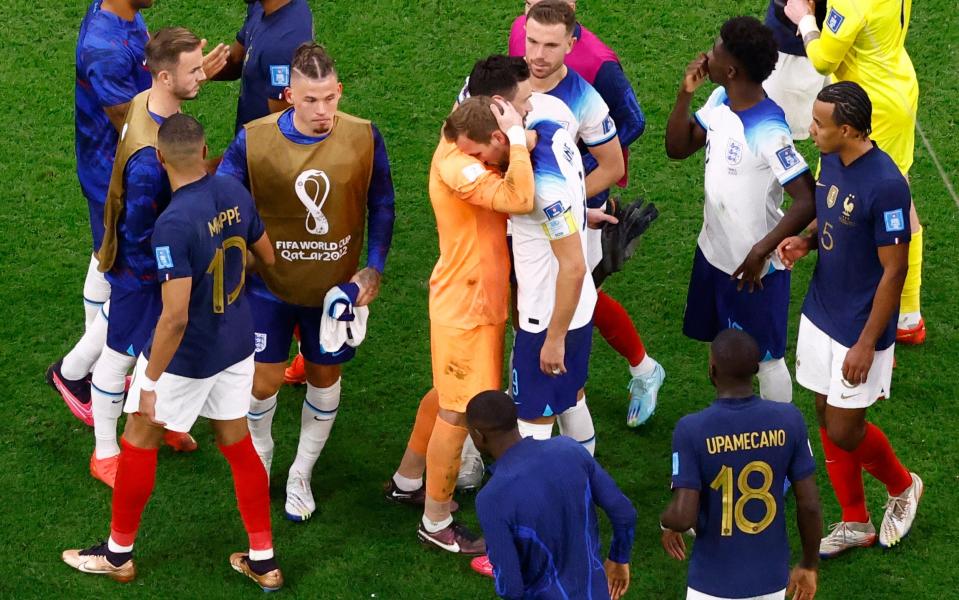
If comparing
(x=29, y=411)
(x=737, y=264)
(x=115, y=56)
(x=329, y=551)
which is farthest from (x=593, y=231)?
(x=29, y=411)

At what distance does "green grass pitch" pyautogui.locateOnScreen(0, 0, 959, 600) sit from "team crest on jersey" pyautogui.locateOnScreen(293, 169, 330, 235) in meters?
1.30

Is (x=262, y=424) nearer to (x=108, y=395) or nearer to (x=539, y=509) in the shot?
(x=108, y=395)

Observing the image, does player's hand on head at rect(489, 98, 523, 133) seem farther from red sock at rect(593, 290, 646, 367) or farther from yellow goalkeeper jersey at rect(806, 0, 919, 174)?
yellow goalkeeper jersey at rect(806, 0, 919, 174)

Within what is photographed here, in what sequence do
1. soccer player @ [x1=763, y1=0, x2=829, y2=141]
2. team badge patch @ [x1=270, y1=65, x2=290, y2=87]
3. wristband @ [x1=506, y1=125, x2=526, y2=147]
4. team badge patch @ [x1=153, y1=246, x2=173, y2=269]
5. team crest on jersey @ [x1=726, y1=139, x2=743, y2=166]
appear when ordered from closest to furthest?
team badge patch @ [x1=153, y1=246, x2=173, y2=269]
wristband @ [x1=506, y1=125, x2=526, y2=147]
team crest on jersey @ [x1=726, y1=139, x2=743, y2=166]
team badge patch @ [x1=270, y1=65, x2=290, y2=87]
soccer player @ [x1=763, y1=0, x2=829, y2=141]

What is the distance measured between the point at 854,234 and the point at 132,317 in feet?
9.79

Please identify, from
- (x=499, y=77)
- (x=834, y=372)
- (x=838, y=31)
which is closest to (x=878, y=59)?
(x=838, y=31)

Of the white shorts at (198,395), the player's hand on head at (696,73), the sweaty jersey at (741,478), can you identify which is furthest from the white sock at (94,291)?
the sweaty jersey at (741,478)

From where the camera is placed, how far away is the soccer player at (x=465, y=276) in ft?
16.6

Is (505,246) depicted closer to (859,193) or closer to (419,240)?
(859,193)

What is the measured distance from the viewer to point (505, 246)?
5.39 metres

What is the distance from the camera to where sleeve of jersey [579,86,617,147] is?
5852 mm

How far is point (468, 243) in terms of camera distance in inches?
209

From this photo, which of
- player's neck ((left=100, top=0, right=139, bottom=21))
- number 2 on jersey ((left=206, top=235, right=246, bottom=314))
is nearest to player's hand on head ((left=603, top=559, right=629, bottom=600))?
number 2 on jersey ((left=206, top=235, right=246, bottom=314))

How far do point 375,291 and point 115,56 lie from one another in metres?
1.62
